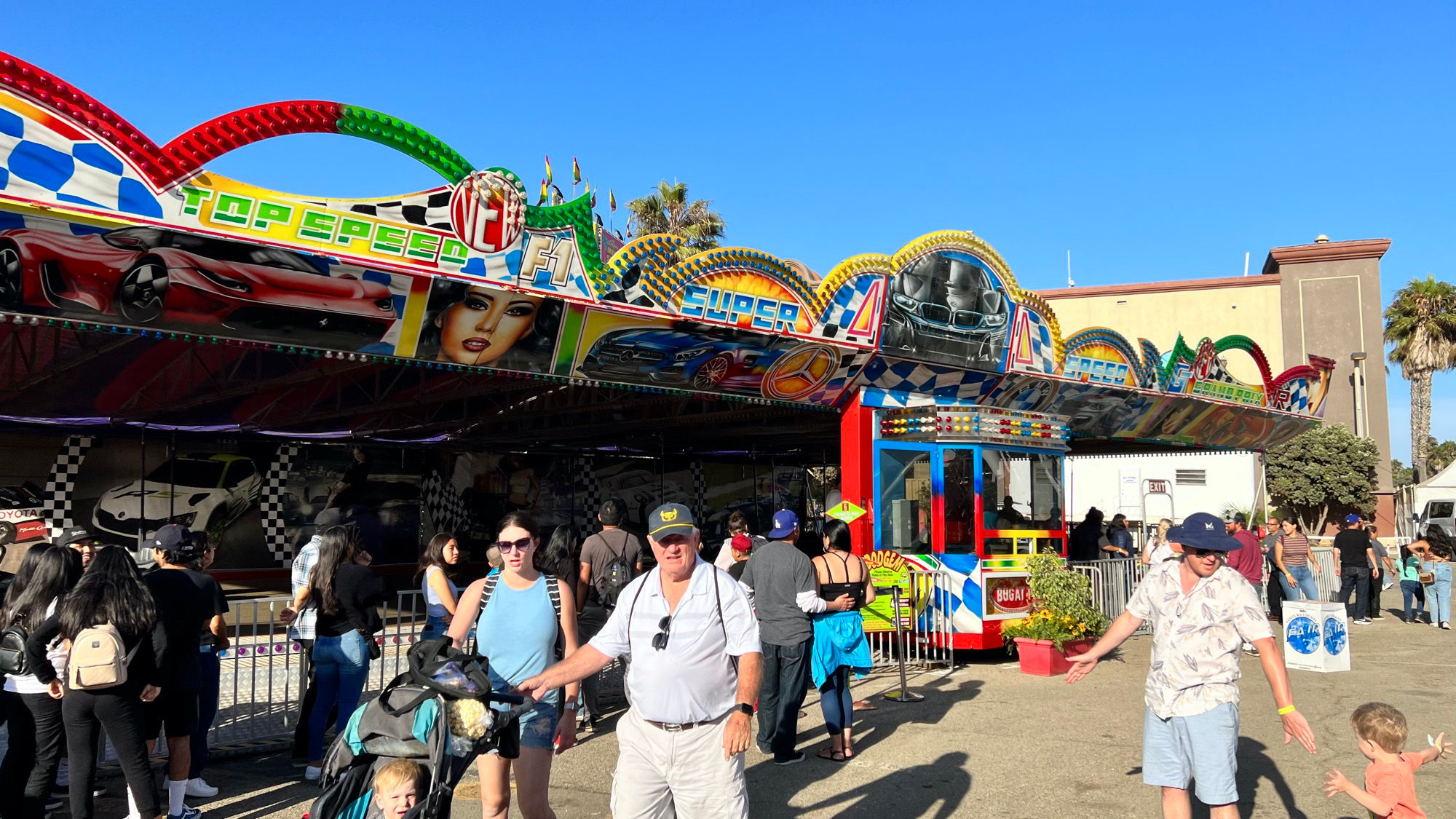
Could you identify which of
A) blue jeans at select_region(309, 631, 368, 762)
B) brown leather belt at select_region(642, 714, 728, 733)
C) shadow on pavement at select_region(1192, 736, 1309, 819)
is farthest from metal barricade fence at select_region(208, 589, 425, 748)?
shadow on pavement at select_region(1192, 736, 1309, 819)

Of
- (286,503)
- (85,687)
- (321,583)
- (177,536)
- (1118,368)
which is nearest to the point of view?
(85,687)

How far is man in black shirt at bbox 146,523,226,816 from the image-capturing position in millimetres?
5672

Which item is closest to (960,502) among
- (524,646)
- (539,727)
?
(524,646)

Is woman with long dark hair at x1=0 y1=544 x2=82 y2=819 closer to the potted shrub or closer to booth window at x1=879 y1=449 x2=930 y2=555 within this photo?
the potted shrub

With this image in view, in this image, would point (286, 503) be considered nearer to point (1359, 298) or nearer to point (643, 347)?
point (643, 347)

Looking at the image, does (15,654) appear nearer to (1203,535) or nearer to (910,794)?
(910,794)

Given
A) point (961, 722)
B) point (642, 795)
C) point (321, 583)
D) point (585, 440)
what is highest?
point (585, 440)

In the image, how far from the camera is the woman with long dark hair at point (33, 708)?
215 inches

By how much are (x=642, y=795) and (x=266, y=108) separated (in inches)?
232

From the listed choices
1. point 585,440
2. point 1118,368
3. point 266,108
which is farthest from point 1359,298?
point 266,108

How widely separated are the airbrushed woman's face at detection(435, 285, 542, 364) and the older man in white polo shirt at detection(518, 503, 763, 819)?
17.6 feet

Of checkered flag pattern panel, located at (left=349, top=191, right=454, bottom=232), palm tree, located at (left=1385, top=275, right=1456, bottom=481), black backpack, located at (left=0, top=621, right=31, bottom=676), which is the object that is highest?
palm tree, located at (left=1385, top=275, right=1456, bottom=481)

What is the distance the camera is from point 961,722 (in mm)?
8516

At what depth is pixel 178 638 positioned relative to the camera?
571 centimetres
